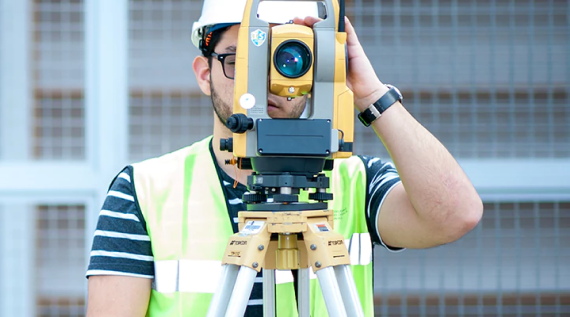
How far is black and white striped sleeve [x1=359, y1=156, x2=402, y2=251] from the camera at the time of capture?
1.50 metres

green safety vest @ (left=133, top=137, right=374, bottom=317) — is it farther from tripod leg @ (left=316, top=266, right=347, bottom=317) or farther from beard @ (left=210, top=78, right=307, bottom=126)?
tripod leg @ (left=316, top=266, right=347, bottom=317)

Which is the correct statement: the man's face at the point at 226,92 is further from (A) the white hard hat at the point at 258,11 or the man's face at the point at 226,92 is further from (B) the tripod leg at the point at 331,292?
(B) the tripod leg at the point at 331,292

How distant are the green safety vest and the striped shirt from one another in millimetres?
17

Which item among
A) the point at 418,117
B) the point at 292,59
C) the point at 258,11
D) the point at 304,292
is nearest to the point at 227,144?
the point at 292,59

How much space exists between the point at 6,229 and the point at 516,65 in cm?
216

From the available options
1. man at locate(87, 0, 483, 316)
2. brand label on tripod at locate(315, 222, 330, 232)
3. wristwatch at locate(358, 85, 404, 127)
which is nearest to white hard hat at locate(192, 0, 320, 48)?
man at locate(87, 0, 483, 316)

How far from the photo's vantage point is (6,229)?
258cm

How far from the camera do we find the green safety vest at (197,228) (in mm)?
1409

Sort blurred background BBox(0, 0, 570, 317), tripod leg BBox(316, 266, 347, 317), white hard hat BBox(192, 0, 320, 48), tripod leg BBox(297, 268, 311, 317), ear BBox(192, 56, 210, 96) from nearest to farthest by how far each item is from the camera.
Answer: tripod leg BBox(316, 266, 347, 317)
tripod leg BBox(297, 268, 311, 317)
white hard hat BBox(192, 0, 320, 48)
ear BBox(192, 56, 210, 96)
blurred background BBox(0, 0, 570, 317)

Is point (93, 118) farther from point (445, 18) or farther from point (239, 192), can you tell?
point (445, 18)

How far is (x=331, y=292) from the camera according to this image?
107 cm

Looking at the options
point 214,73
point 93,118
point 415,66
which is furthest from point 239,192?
point 415,66

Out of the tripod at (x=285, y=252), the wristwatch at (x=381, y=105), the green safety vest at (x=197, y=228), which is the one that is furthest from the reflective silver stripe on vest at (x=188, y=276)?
the wristwatch at (x=381, y=105)

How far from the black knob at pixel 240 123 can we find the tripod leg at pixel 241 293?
0.77 feet
